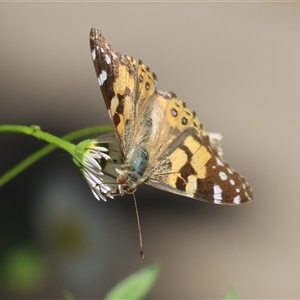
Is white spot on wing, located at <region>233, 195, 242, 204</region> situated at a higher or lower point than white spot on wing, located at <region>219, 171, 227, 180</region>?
lower

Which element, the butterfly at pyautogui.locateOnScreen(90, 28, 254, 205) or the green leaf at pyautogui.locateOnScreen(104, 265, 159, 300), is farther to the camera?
the butterfly at pyautogui.locateOnScreen(90, 28, 254, 205)

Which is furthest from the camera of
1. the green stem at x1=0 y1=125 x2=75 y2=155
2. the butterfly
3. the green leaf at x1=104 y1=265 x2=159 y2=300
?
the butterfly

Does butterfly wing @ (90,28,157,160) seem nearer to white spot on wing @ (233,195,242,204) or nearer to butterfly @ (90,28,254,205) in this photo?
butterfly @ (90,28,254,205)

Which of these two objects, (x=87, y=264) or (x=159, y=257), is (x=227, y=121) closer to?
(x=159, y=257)

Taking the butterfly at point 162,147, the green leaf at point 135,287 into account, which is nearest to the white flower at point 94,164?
the butterfly at point 162,147

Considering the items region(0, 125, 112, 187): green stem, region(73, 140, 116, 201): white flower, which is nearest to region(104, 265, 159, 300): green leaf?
region(0, 125, 112, 187): green stem

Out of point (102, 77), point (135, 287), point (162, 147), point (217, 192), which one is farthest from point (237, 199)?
point (135, 287)

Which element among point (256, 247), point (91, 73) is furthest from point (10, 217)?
point (256, 247)
